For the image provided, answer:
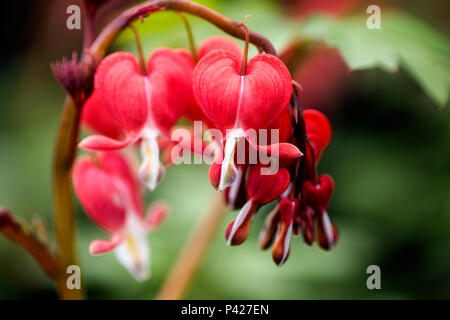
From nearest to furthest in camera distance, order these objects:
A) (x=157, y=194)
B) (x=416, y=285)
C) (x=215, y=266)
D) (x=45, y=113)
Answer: (x=416, y=285), (x=215, y=266), (x=157, y=194), (x=45, y=113)

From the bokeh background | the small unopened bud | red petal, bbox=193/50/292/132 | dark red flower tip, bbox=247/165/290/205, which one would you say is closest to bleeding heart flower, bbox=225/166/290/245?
dark red flower tip, bbox=247/165/290/205

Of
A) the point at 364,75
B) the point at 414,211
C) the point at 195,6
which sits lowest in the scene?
the point at 414,211

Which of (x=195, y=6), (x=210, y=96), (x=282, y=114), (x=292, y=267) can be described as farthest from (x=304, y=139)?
(x=292, y=267)

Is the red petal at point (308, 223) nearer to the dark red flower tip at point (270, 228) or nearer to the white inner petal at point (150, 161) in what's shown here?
the dark red flower tip at point (270, 228)

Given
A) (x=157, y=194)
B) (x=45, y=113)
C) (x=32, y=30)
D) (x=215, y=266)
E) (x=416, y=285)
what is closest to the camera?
(x=416, y=285)

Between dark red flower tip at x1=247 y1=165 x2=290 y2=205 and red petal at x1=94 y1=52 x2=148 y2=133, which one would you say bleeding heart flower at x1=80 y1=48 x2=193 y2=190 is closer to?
red petal at x1=94 y1=52 x2=148 y2=133
